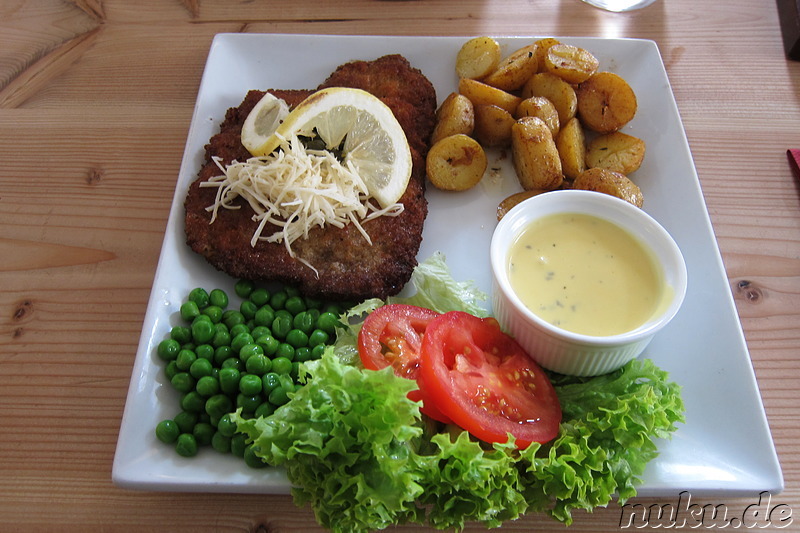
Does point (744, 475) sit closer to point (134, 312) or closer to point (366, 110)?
point (366, 110)

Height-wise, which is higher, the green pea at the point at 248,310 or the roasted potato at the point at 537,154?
the roasted potato at the point at 537,154

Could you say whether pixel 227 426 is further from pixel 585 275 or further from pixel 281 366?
pixel 585 275

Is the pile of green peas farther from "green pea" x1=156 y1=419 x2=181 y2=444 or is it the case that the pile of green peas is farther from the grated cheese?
the grated cheese

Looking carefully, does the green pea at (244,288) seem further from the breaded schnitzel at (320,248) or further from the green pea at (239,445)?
the green pea at (239,445)

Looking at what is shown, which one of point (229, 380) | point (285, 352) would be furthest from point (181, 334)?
point (285, 352)

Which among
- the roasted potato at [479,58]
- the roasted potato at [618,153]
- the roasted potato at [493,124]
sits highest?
the roasted potato at [479,58]

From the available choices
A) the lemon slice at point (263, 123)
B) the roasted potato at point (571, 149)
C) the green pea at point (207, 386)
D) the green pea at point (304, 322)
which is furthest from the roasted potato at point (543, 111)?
the green pea at point (207, 386)

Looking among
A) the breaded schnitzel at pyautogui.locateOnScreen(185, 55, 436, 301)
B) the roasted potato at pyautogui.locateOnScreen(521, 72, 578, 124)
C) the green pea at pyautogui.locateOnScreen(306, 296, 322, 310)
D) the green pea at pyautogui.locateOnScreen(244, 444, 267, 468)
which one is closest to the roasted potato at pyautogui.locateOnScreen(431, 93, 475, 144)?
the breaded schnitzel at pyautogui.locateOnScreen(185, 55, 436, 301)
